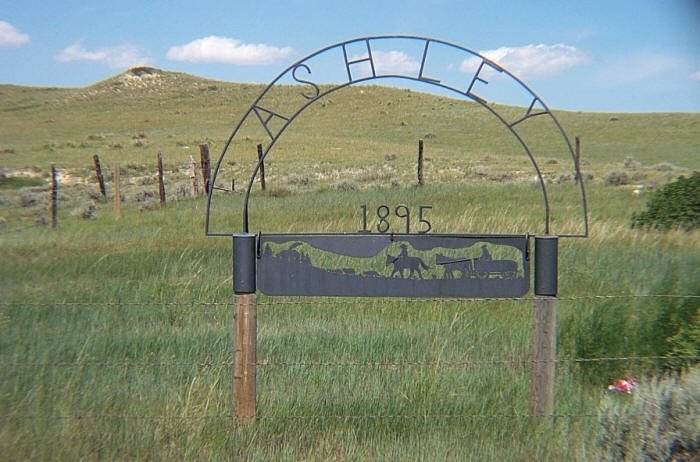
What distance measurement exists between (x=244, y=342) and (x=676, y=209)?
31.5 ft

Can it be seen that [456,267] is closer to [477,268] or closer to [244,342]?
[477,268]

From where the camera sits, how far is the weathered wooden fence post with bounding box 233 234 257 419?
4.97 meters

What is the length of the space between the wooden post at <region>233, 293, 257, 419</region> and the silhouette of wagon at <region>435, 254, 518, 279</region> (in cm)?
128

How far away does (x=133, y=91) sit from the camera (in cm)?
9738

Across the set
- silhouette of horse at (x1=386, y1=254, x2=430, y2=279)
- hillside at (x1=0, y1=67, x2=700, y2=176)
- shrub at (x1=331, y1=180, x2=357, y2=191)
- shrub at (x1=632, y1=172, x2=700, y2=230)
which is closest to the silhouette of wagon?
silhouette of horse at (x1=386, y1=254, x2=430, y2=279)

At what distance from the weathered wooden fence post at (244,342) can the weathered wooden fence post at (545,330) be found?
182 cm

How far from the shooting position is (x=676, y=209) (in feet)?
40.9

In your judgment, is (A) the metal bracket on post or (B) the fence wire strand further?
(A) the metal bracket on post

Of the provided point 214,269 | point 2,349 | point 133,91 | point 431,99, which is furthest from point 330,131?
point 2,349

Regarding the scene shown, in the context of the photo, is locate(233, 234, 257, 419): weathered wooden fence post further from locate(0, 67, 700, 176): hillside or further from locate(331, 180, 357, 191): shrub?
locate(0, 67, 700, 176): hillside

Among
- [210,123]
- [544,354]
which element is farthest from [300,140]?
[544,354]

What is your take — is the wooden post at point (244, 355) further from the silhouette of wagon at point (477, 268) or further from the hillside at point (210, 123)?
the hillside at point (210, 123)

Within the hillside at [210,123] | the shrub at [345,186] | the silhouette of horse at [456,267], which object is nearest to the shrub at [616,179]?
the shrub at [345,186]

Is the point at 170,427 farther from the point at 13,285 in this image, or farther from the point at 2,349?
the point at 13,285
